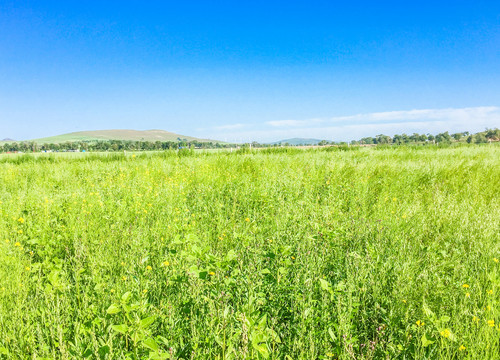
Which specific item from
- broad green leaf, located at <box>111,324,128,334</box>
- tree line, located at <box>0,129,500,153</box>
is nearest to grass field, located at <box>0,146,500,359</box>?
broad green leaf, located at <box>111,324,128,334</box>

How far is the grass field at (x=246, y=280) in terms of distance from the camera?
5.38 feet

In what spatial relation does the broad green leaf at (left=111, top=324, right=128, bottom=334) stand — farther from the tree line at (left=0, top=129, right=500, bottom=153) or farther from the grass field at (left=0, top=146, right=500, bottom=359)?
the tree line at (left=0, top=129, right=500, bottom=153)

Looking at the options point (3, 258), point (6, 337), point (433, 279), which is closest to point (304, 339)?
point (433, 279)

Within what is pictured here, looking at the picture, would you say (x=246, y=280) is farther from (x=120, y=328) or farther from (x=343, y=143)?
(x=343, y=143)

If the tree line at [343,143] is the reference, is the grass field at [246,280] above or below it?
below


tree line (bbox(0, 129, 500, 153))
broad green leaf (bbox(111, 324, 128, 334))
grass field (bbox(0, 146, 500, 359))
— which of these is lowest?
grass field (bbox(0, 146, 500, 359))

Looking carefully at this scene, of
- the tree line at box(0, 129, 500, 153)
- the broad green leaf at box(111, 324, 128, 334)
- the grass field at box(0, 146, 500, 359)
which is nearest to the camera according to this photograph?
the broad green leaf at box(111, 324, 128, 334)

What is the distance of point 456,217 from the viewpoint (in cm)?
372

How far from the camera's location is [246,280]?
1.82 metres

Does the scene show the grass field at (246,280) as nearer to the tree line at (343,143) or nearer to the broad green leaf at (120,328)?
the broad green leaf at (120,328)

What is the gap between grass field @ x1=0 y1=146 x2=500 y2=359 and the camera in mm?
1640

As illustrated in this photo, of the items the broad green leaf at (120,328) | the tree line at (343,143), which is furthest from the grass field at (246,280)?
the tree line at (343,143)

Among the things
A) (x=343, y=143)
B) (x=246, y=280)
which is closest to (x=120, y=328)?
(x=246, y=280)

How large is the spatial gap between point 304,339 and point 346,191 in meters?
4.31
